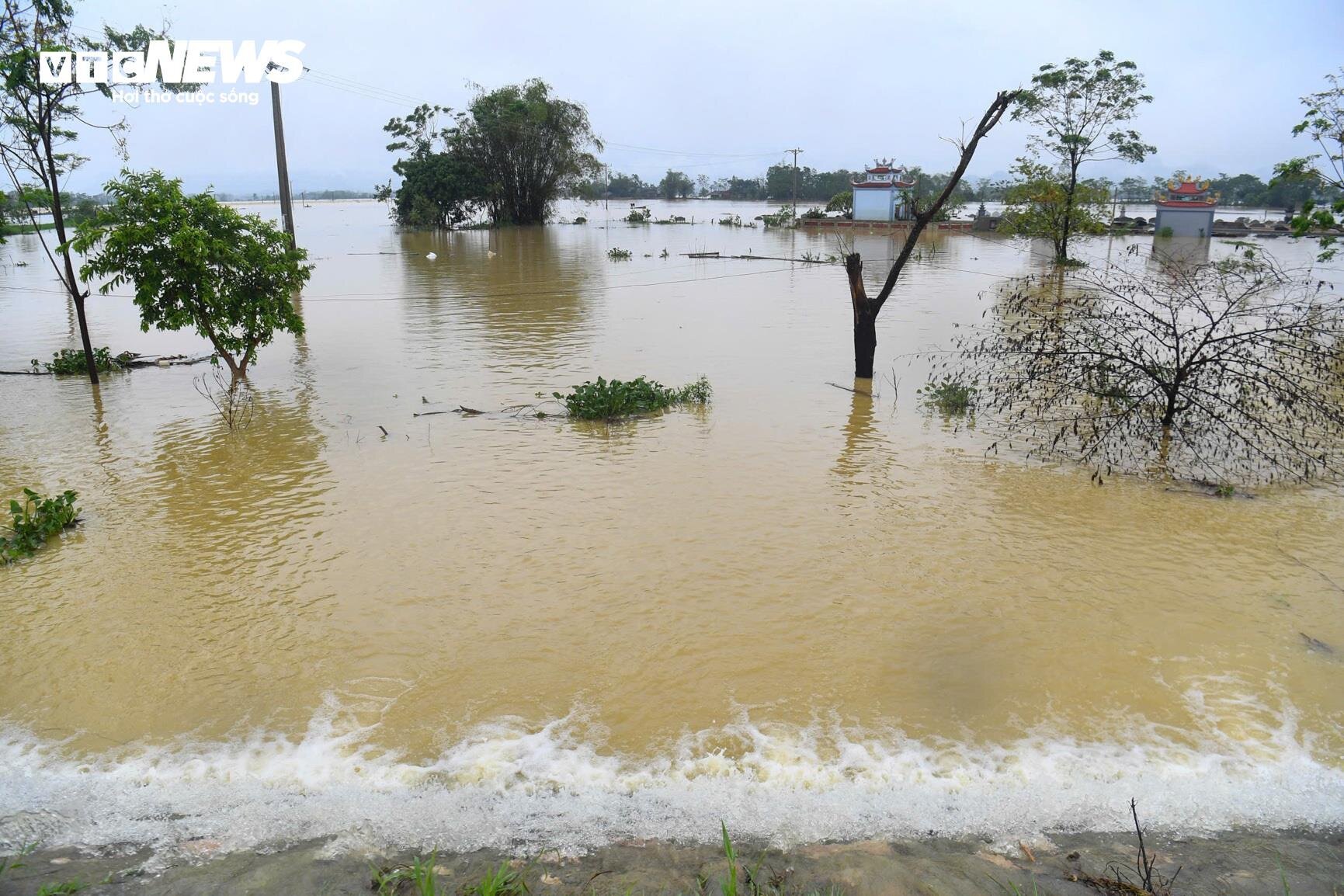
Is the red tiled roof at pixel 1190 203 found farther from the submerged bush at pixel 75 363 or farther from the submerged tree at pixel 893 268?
the submerged bush at pixel 75 363

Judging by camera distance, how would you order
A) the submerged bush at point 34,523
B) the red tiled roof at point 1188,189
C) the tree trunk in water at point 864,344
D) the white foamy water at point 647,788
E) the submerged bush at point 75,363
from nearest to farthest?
the white foamy water at point 647,788 → the submerged bush at point 34,523 → the tree trunk in water at point 864,344 → the submerged bush at point 75,363 → the red tiled roof at point 1188,189

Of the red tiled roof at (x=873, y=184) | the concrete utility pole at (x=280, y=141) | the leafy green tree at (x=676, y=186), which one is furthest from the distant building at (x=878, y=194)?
the leafy green tree at (x=676, y=186)

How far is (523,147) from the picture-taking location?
50.3 metres

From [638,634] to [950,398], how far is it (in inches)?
262

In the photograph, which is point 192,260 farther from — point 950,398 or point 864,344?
point 950,398

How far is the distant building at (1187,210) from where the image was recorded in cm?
4062

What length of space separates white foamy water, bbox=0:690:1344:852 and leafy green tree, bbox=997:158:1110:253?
2519cm

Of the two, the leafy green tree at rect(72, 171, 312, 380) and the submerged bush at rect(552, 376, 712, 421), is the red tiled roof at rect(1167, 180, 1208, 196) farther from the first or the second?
the leafy green tree at rect(72, 171, 312, 380)

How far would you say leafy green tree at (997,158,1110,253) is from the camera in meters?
26.2

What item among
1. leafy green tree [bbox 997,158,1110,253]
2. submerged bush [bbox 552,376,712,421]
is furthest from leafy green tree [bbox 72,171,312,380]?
leafy green tree [bbox 997,158,1110,253]

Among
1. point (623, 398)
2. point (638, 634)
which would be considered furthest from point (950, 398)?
point (638, 634)

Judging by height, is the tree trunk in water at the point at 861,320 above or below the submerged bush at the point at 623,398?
above

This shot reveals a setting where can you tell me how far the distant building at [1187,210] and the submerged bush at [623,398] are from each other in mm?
38340

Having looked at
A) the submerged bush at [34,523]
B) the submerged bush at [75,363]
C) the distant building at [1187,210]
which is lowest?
the submerged bush at [34,523]
